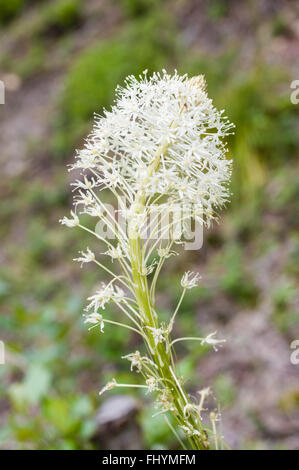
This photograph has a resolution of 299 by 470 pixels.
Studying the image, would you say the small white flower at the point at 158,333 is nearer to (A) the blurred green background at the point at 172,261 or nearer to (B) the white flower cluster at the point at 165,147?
(B) the white flower cluster at the point at 165,147

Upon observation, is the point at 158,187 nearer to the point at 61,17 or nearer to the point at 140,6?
the point at 140,6

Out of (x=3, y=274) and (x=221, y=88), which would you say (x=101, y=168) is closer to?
(x=3, y=274)

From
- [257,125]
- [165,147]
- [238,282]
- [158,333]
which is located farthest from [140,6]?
[158,333]

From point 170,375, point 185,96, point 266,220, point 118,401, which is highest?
point 266,220

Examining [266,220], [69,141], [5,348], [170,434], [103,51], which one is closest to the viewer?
[170,434]

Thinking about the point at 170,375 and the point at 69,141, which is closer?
the point at 170,375

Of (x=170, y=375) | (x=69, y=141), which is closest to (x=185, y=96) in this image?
(x=170, y=375)

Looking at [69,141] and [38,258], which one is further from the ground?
[69,141]

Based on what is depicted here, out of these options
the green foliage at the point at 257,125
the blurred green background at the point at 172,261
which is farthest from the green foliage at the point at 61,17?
the green foliage at the point at 257,125
